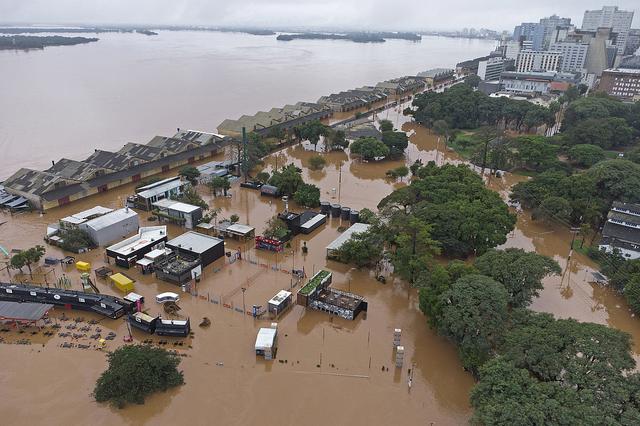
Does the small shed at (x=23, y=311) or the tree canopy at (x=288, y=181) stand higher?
the tree canopy at (x=288, y=181)

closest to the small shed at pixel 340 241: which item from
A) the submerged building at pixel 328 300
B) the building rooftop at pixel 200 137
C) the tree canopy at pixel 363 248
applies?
the tree canopy at pixel 363 248

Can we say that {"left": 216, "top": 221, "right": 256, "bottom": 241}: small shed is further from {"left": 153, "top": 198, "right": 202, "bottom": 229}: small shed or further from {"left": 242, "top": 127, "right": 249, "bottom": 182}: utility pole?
{"left": 242, "top": 127, "right": 249, "bottom": 182}: utility pole

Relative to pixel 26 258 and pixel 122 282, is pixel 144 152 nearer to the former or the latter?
pixel 26 258

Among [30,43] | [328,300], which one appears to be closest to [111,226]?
[328,300]

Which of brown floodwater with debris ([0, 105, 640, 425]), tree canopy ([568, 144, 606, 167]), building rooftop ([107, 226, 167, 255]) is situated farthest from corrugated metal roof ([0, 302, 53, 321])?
tree canopy ([568, 144, 606, 167])

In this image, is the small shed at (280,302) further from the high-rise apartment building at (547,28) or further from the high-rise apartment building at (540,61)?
the high-rise apartment building at (547,28)

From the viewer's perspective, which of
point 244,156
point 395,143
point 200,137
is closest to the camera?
point 244,156

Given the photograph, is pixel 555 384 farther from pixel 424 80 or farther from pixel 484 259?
pixel 424 80

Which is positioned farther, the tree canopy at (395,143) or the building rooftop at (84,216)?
the tree canopy at (395,143)
